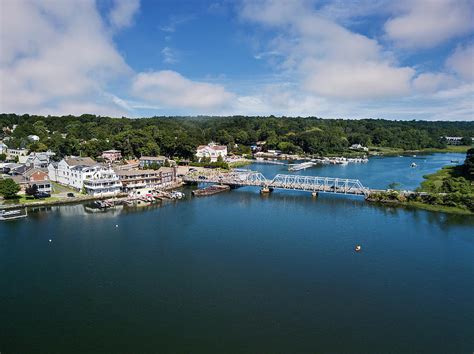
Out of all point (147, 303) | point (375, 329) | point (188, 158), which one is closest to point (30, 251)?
point (147, 303)

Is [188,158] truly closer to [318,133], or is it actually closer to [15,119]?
[318,133]

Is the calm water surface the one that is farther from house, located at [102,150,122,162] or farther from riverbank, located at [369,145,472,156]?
riverbank, located at [369,145,472,156]

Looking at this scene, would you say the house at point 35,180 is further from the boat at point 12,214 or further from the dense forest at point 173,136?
the dense forest at point 173,136

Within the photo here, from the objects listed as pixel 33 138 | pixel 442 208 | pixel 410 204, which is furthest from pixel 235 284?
pixel 33 138

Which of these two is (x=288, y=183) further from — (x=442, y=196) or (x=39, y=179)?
(x=39, y=179)

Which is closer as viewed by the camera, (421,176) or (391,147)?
(421,176)

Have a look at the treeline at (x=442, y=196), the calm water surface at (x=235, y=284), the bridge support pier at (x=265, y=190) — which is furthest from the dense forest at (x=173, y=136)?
the treeline at (x=442, y=196)
